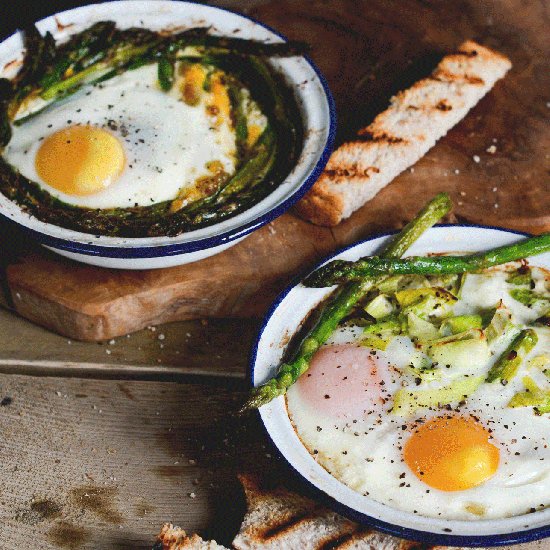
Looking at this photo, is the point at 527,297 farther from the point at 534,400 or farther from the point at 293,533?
the point at 293,533

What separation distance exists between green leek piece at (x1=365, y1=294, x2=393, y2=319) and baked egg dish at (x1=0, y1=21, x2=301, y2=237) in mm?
828

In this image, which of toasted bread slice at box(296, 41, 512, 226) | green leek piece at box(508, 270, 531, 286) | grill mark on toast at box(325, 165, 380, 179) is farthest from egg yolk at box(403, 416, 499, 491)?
grill mark on toast at box(325, 165, 380, 179)

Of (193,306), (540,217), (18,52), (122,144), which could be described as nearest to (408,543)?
(193,306)

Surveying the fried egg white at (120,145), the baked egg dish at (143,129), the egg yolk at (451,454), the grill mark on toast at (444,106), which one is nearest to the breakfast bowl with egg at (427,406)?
the egg yolk at (451,454)

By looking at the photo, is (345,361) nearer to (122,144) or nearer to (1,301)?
(122,144)

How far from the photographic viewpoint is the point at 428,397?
137 inches

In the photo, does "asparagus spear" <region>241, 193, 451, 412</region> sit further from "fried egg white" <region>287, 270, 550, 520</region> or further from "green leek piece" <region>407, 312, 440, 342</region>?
"green leek piece" <region>407, 312, 440, 342</region>

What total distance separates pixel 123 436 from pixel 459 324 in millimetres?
1687

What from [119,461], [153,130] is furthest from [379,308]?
[153,130]

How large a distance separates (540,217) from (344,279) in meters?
1.49

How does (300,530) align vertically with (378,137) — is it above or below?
below

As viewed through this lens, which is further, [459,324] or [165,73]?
[165,73]

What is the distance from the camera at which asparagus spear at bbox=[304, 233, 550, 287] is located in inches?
148

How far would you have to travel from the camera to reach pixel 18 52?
446 cm
